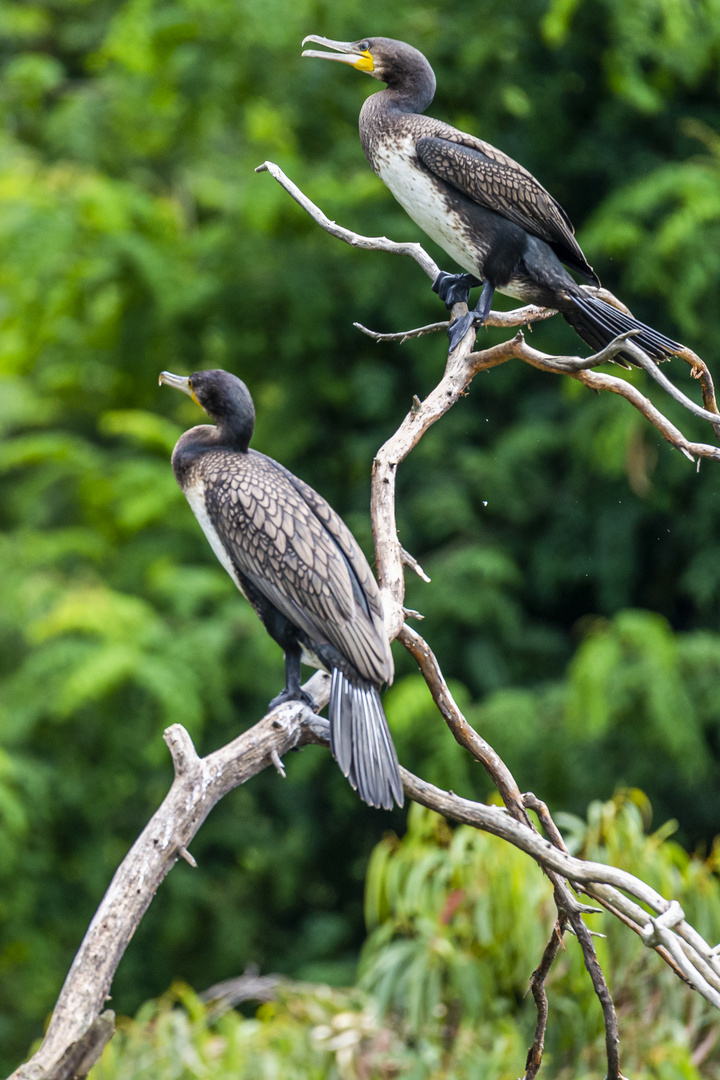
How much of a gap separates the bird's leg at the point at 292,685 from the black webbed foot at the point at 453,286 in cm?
69

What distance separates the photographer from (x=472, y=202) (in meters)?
1.92

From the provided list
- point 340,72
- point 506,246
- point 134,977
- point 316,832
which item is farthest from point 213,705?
point 506,246

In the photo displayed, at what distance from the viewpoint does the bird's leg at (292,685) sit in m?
1.59

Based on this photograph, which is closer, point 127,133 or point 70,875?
point 70,875

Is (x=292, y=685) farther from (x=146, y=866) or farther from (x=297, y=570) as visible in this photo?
(x=146, y=866)

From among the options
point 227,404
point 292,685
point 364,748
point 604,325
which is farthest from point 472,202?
point 364,748

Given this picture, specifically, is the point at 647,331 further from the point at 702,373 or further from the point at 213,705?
the point at 213,705

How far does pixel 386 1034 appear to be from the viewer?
313 centimetres

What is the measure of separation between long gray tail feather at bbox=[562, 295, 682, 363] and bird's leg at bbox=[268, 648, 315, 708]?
0.68 meters

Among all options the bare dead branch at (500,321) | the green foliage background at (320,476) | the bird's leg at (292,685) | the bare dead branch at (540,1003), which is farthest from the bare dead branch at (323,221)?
the green foliage background at (320,476)

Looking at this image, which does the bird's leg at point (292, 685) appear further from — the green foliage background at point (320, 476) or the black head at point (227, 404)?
the green foliage background at point (320, 476)

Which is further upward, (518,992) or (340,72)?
(340,72)

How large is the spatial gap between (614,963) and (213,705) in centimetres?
213

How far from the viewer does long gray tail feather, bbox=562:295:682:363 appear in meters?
1.83
